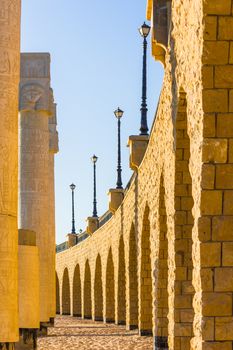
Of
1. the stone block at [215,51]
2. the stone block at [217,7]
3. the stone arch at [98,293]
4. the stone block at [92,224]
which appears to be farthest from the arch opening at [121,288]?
the stone block at [217,7]

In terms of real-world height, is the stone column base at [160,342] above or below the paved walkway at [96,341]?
above

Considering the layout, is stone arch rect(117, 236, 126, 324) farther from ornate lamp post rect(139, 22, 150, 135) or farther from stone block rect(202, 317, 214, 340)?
stone block rect(202, 317, 214, 340)

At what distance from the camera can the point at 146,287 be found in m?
27.0

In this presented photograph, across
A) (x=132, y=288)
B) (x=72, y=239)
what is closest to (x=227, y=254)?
(x=132, y=288)

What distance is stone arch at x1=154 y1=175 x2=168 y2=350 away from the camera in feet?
66.0

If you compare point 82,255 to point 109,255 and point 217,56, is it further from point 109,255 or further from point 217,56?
point 217,56

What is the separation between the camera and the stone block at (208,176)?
1012cm

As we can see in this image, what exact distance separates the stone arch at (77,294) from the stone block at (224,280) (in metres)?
45.3

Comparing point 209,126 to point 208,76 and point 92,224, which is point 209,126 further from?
point 92,224

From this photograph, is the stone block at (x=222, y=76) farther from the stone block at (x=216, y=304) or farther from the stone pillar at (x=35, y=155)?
the stone pillar at (x=35, y=155)

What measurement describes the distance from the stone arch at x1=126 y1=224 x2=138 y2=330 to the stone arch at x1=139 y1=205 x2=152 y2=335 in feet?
11.9

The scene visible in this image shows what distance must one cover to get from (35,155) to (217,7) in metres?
18.8

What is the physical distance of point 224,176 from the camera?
10.1m

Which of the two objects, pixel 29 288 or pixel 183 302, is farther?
pixel 29 288
